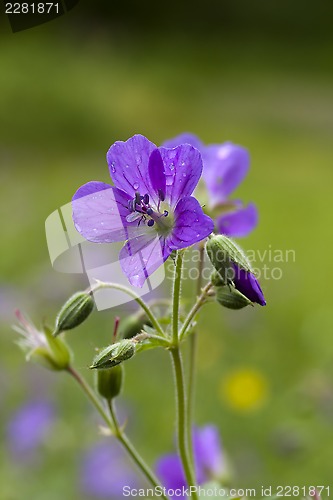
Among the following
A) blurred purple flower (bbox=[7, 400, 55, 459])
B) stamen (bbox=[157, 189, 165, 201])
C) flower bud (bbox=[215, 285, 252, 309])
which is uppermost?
stamen (bbox=[157, 189, 165, 201])

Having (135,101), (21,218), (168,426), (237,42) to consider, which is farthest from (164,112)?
(168,426)

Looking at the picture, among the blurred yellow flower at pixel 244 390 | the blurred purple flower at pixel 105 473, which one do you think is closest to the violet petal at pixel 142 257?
the blurred purple flower at pixel 105 473

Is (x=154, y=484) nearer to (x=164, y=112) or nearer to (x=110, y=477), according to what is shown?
(x=110, y=477)

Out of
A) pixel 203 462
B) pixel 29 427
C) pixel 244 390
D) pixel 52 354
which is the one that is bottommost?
pixel 244 390

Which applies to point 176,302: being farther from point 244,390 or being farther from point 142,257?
point 244,390

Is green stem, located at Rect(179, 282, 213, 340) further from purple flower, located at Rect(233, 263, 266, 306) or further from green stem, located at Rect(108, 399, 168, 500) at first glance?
green stem, located at Rect(108, 399, 168, 500)

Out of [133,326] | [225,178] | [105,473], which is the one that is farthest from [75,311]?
[105,473]

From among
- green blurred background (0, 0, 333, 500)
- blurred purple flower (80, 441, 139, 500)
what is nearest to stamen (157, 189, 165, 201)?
green blurred background (0, 0, 333, 500)
